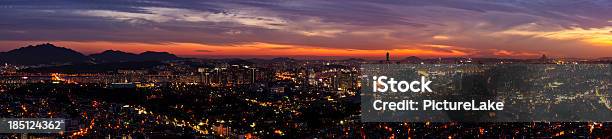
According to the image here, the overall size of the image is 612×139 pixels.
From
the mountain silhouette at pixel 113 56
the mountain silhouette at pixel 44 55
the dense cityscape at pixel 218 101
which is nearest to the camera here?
the dense cityscape at pixel 218 101

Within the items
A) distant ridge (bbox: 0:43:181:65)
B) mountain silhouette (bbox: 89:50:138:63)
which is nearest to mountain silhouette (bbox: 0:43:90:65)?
distant ridge (bbox: 0:43:181:65)

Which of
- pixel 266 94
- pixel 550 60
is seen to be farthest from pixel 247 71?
pixel 550 60

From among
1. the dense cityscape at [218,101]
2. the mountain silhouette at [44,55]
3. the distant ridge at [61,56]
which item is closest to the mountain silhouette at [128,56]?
the distant ridge at [61,56]

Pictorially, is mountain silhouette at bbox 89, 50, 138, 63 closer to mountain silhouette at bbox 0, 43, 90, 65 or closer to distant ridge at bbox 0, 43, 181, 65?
distant ridge at bbox 0, 43, 181, 65

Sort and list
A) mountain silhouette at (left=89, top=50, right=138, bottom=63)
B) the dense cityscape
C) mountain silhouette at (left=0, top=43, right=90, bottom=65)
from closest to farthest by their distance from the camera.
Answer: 1. the dense cityscape
2. mountain silhouette at (left=0, top=43, right=90, bottom=65)
3. mountain silhouette at (left=89, top=50, right=138, bottom=63)

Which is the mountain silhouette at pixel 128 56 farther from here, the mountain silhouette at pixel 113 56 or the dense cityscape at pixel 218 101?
the dense cityscape at pixel 218 101

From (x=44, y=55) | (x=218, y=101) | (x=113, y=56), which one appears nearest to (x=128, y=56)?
(x=113, y=56)

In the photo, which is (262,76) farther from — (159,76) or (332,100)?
(332,100)
